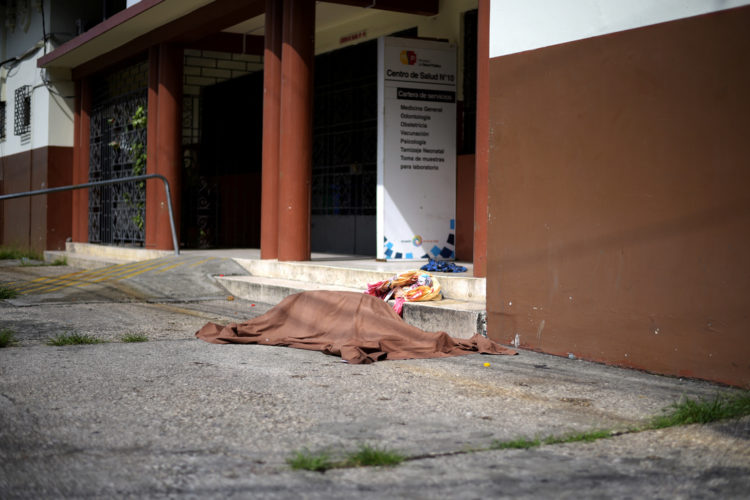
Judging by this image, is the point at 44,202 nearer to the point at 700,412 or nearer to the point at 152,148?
the point at 152,148

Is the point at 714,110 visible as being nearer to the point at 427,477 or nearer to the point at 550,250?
the point at 550,250

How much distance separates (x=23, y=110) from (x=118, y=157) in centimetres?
452

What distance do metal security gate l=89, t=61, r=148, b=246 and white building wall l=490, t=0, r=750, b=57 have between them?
9634 mm

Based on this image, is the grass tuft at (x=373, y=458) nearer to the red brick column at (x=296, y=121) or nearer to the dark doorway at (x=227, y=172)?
the red brick column at (x=296, y=121)

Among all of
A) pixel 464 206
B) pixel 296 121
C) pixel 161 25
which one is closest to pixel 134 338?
pixel 296 121

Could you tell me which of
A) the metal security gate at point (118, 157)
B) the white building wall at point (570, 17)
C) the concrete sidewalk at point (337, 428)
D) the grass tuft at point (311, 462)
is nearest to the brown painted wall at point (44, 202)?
the metal security gate at point (118, 157)

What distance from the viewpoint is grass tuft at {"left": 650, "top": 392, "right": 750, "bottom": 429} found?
3928mm

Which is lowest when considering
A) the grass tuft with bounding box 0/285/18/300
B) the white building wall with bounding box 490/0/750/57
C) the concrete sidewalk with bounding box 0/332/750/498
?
the concrete sidewalk with bounding box 0/332/750/498

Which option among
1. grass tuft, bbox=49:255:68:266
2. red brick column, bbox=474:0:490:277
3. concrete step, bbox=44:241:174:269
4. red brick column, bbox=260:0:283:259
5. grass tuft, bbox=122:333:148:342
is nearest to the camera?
grass tuft, bbox=122:333:148:342

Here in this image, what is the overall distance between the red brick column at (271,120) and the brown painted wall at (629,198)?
4797mm

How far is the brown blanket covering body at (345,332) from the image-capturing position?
6.04 meters

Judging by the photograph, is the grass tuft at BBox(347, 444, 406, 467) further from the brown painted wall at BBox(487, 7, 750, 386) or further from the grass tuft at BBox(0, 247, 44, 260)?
the grass tuft at BBox(0, 247, 44, 260)

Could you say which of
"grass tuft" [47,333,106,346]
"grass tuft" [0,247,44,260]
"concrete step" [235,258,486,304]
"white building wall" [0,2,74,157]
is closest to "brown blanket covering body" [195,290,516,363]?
"grass tuft" [47,333,106,346]

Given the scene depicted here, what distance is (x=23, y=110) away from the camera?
18.6 metres
